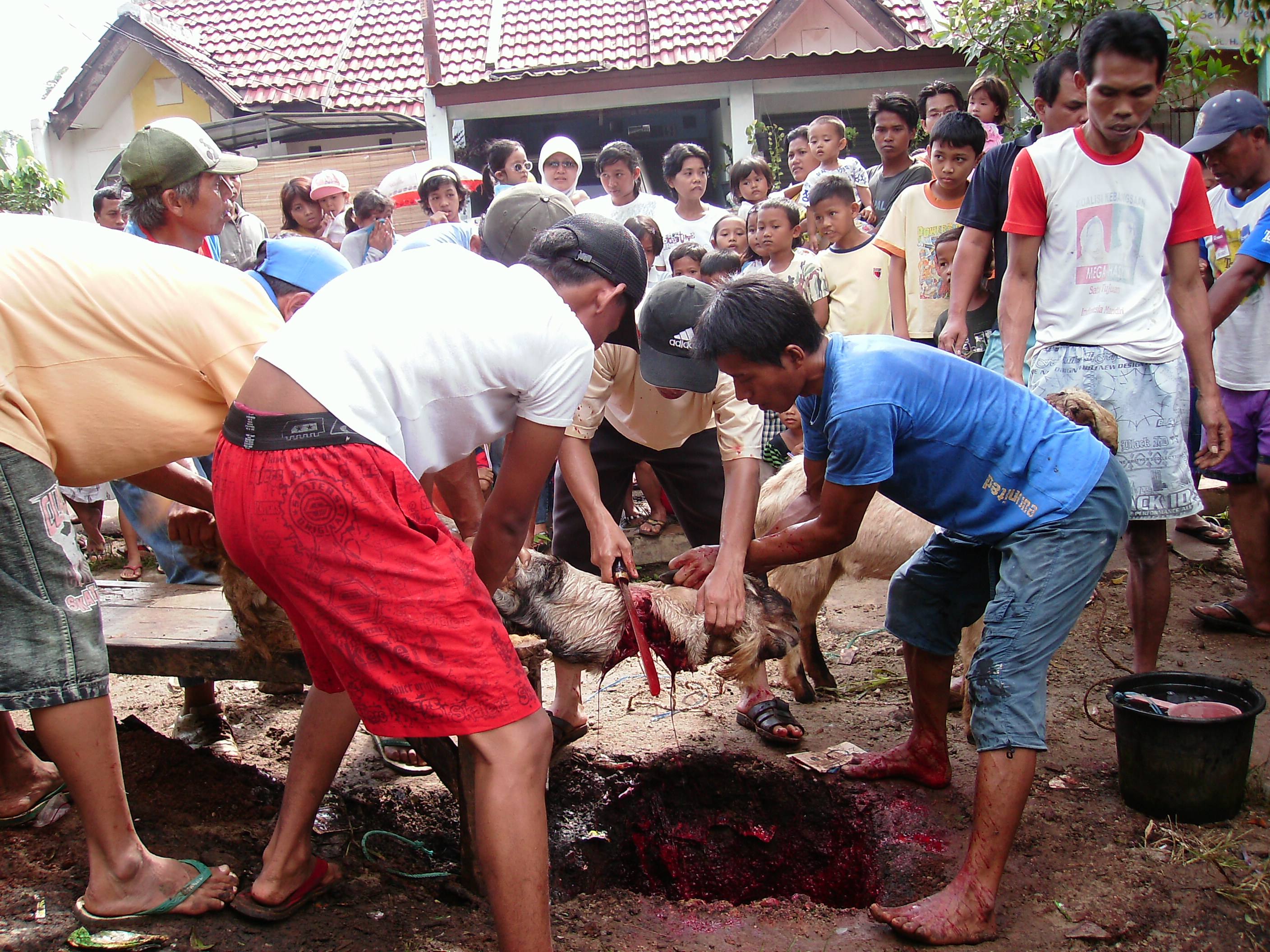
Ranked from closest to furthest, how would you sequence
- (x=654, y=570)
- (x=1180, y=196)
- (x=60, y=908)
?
(x=60, y=908) → (x=1180, y=196) → (x=654, y=570)

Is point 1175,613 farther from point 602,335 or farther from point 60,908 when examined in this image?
point 60,908

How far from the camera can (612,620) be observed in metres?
3.18

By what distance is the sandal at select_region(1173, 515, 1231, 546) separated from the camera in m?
5.84

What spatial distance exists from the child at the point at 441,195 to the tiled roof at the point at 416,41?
21.9 feet

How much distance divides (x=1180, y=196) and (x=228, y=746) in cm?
463

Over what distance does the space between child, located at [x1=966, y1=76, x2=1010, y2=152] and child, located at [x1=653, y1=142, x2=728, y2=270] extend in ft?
6.38

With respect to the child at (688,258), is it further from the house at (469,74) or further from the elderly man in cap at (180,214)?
the house at (469,74)

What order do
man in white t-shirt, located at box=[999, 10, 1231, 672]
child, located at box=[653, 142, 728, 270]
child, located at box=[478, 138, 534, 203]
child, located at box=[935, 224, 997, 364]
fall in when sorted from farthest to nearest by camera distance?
1. child, located at box=[478, 138, 534, 203]
2. child, located at box=[653, 142, 728, 270]
3. child, located at box=[935, 224, 997, 364]
4. man in white t-shirt, located at box=[999, 10, 1231, 672]

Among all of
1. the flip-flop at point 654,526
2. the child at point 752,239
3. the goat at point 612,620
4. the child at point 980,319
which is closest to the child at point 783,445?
the flip-flop at point 654,526

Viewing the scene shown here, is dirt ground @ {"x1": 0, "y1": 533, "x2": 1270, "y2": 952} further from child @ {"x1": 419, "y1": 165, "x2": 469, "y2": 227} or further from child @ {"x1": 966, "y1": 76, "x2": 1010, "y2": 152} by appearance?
child @ {"x1": 419, "y1": 165, "x2": 469, "y2": 227}

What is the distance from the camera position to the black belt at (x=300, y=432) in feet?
6.48

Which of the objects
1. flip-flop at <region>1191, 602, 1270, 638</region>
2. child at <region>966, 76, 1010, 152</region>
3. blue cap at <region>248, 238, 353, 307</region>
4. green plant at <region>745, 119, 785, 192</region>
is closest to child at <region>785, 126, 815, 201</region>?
child at <region>966, 76, 1010, 152</region>

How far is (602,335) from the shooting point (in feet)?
8.77

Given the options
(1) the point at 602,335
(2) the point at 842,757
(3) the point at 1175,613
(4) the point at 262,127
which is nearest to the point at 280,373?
(1) the point at 602,335
